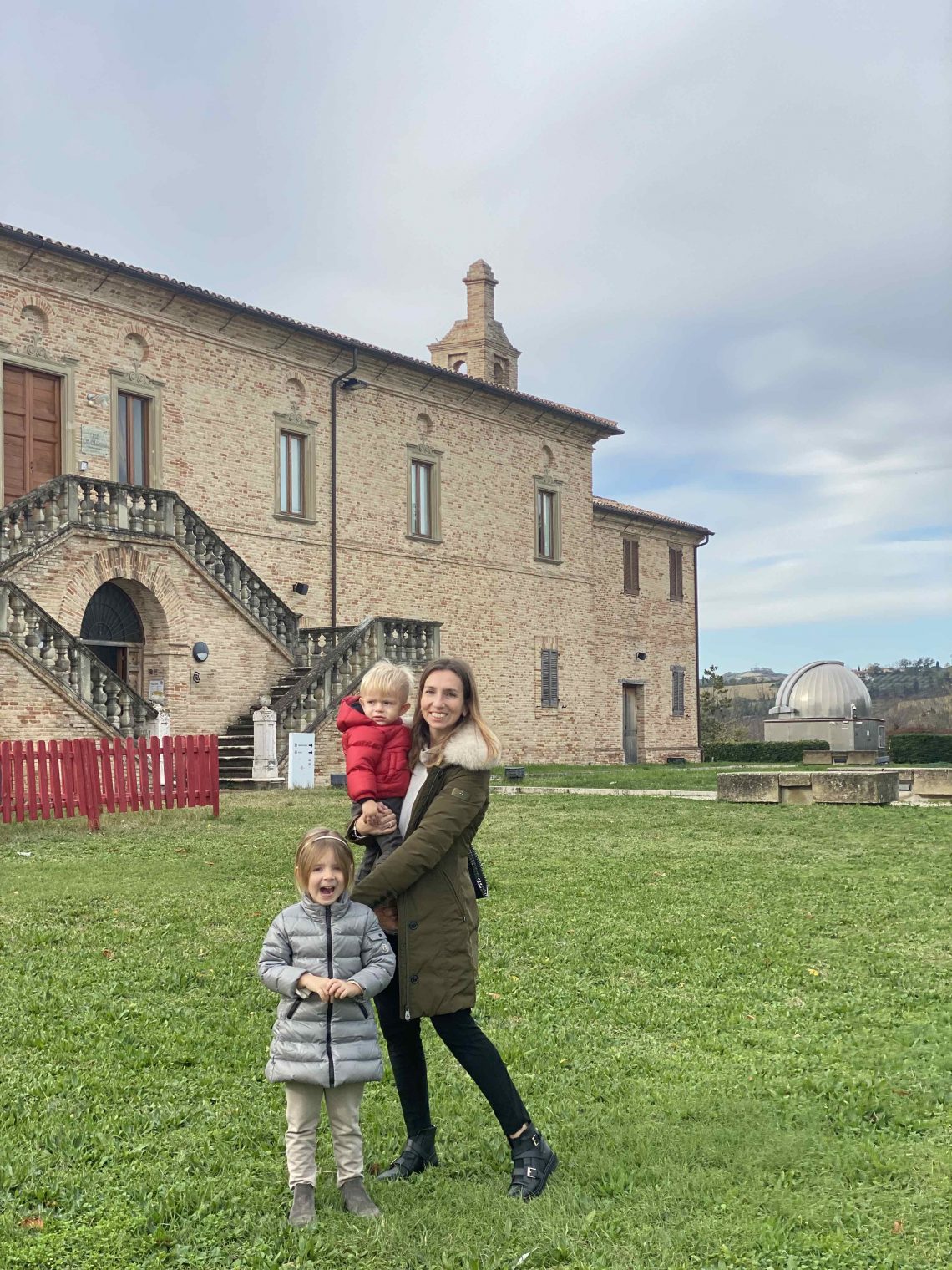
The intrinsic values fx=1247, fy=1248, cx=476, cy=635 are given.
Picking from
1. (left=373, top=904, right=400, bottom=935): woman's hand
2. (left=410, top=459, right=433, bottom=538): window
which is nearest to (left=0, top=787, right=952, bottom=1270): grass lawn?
(left=373, top=904, right=400, bottom=935): woman's hand

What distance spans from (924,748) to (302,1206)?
38.7 meters

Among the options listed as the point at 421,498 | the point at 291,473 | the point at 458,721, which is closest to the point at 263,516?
the point at 291,473

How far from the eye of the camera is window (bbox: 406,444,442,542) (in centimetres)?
3056

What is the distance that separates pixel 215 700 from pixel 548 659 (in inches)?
513

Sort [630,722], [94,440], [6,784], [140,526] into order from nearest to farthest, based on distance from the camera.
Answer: [6,784] < [140,526] < [94,440] < [630,722]

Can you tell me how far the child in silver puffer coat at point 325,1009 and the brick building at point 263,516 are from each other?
15827 millimetres

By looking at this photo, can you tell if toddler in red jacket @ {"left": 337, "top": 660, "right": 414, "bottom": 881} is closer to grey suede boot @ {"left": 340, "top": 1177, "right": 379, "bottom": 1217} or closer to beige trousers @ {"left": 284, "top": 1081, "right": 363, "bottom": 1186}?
beige trousers @ {"left": 284, "top": 1081, "right": 363, "bottom": 1186}

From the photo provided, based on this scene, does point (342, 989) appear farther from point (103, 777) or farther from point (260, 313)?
point (260, 313)

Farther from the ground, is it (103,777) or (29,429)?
(29,429)

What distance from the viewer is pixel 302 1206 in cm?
409

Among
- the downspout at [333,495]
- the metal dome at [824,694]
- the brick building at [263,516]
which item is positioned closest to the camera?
the brick building at [263,516]

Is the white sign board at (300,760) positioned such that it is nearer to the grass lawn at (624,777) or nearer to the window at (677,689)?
the grass lawn at (624,777)

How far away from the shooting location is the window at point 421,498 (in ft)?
101

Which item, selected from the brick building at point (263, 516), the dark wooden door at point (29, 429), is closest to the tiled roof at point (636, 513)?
the brick building at point (263, 516)
